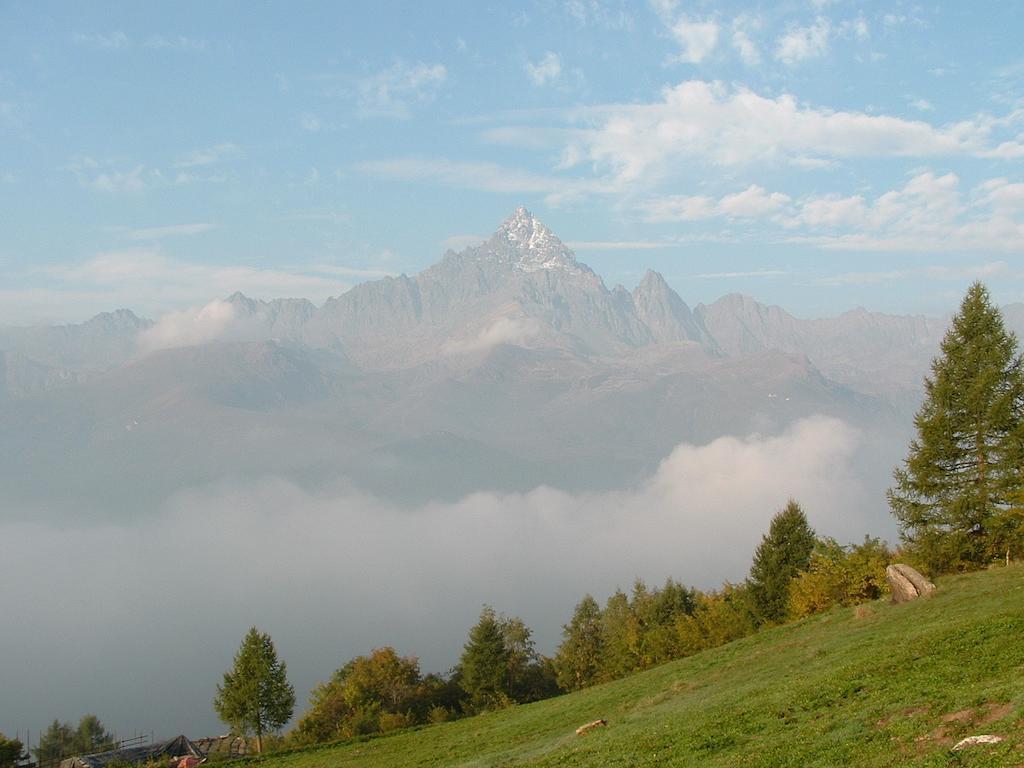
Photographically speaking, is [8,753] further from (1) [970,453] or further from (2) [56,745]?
(2) [56,745]

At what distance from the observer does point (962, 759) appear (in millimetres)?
16469

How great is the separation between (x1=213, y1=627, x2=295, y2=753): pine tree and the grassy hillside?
2800 cm

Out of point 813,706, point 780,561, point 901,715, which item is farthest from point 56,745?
point 901,715

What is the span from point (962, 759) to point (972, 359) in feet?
113

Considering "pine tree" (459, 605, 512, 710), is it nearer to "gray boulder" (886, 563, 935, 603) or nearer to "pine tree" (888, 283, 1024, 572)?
"pine tree" (888, 283, 1024, 572)

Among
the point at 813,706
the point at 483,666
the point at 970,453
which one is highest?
the point at 970,453

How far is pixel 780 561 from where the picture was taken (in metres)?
73.1

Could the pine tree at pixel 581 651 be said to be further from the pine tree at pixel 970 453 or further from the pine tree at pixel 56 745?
the pine tree at pixel 56 745

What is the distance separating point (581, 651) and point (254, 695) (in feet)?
133

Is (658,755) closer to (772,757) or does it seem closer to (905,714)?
(772,757)

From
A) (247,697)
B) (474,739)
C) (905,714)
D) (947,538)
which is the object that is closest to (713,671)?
(474,739)

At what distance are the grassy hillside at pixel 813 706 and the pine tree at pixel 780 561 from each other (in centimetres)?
2655

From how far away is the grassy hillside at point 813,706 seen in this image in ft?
63.1

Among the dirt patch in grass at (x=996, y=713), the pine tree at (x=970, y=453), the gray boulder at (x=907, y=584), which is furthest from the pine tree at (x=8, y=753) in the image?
the dirt patch in grass at (x=996, y=713)
